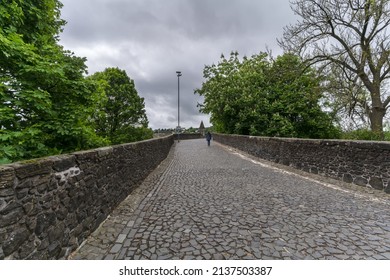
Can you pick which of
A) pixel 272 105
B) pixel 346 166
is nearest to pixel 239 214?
pixel 346 166

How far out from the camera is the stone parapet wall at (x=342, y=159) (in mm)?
5305

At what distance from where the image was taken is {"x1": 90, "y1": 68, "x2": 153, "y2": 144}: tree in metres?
19.2

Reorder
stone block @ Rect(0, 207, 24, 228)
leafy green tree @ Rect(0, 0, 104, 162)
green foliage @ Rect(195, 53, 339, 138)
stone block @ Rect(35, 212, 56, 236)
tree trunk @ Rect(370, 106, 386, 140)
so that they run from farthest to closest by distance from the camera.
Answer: green foliage @ Rect(195, 53, 339, 138)
tree trunk @ Rect(370, 106, 386, 140)
leafy green tree @ Rect(0, 0, 104, 162)
stone block @ Rect(35, 212, 56, 236)
stone block @ Rect(0, 207, 24, 228)

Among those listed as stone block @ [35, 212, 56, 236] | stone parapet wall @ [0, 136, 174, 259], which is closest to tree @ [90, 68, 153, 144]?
stone parapet wall @ [0, 136, 174, 259]

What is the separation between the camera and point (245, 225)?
3.36 meters

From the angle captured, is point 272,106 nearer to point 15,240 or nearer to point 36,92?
point 36,92

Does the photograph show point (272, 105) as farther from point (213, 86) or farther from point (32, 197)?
point (32, 197)

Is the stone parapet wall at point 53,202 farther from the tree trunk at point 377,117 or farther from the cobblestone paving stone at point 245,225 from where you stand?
the tree trunk at point 377,117

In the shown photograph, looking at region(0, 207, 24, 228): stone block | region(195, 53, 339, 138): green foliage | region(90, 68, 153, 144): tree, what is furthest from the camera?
region(90, 68, 153, 144): tree

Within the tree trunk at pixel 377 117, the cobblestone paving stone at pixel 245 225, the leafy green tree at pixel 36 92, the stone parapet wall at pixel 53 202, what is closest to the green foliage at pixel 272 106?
the tree trunk at pixel 377 117

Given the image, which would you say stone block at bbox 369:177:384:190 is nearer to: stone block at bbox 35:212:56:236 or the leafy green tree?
stone block at bbox 35:212:56:236

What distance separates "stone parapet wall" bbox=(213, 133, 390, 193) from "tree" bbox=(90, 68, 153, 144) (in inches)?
585

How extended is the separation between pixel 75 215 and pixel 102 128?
57.5 feet

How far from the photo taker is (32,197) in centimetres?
204
